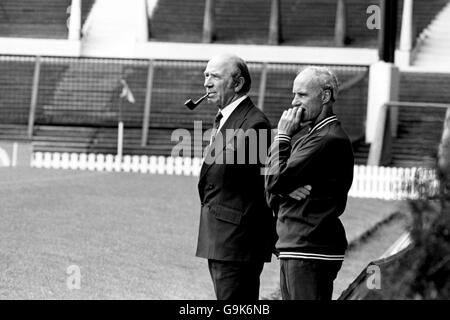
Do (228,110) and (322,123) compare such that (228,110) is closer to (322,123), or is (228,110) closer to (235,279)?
(322,123)

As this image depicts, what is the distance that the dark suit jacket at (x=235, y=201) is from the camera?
25.0 feet

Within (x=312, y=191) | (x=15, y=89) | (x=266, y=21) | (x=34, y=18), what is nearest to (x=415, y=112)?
(x=15, y=89)

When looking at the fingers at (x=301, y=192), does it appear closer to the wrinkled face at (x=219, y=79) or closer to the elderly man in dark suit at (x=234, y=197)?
the elderly man in dark suit at (x=234, y=197)

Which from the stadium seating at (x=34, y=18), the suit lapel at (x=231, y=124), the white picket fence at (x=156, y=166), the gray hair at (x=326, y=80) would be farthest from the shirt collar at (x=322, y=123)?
the stadium seating at (x=34, y=18)

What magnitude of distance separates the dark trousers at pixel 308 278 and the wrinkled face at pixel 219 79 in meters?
0.99

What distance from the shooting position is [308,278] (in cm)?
730

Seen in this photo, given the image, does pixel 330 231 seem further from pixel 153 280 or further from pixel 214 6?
pixel 214 6

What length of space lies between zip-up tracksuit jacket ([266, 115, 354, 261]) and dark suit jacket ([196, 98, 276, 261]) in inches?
10.1

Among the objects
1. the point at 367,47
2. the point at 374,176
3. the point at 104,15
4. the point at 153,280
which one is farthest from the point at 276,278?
the point at 104,15

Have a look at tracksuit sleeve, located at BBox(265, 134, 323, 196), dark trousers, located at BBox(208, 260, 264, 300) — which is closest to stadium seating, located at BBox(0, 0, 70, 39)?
dark trousers, located at BBox(208, 260, 264, 300)

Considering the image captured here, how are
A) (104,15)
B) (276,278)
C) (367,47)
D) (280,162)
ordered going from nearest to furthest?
(280,162) → (276,278) → (367,47) → (104,15)

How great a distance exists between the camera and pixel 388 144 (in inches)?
1287

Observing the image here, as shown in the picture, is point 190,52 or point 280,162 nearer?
point 280,162

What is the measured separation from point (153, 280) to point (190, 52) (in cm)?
2916
